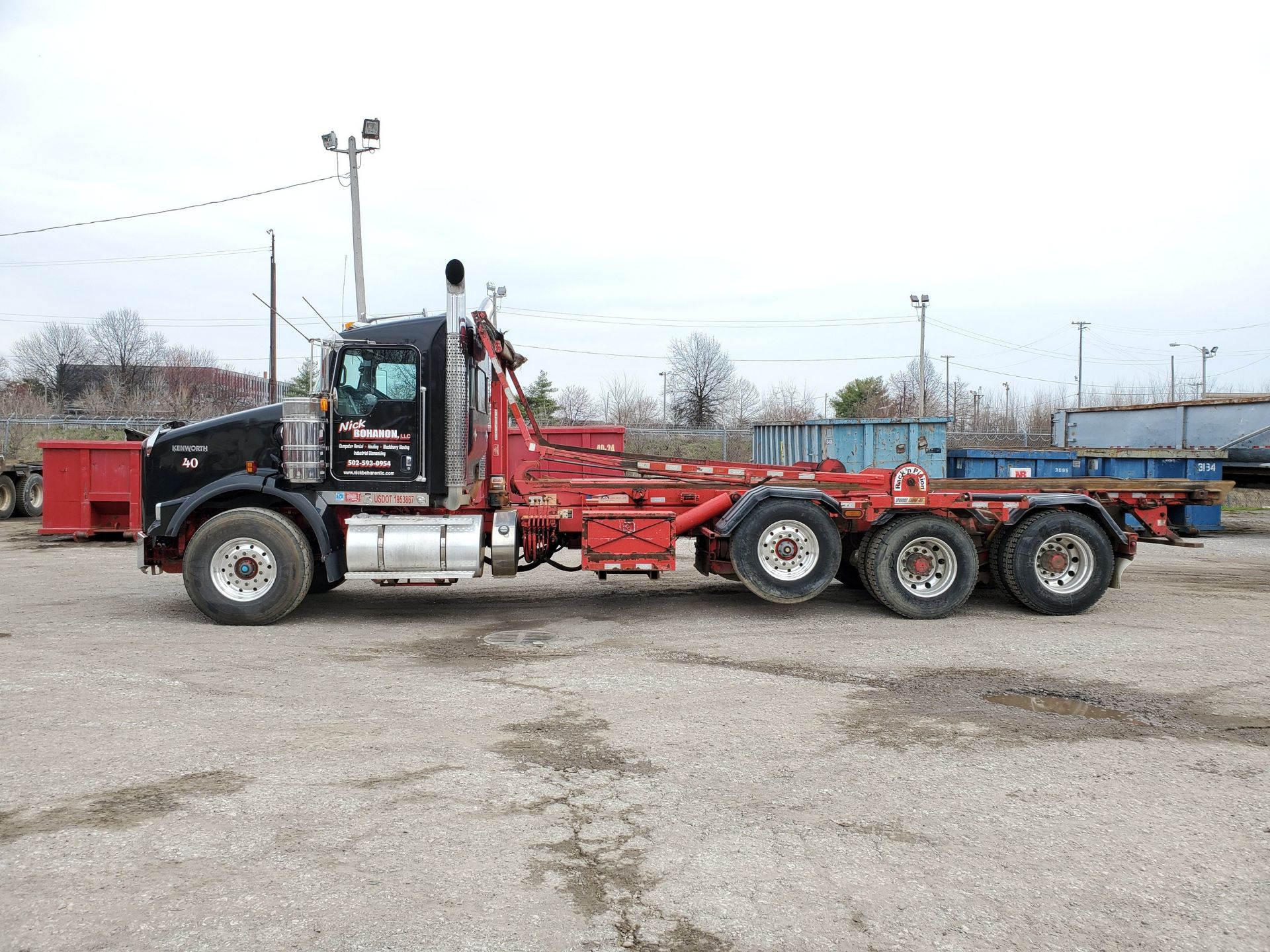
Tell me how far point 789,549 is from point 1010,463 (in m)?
10.3

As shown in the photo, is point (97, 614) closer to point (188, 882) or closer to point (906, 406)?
point (188, 882)

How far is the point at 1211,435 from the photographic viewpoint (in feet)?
63.7

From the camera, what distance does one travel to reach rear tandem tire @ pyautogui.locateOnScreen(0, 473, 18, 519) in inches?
805

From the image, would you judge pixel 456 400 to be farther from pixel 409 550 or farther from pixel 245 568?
pixel 245 568

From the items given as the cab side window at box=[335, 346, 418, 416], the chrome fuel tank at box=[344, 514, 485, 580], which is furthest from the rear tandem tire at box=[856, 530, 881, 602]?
the cab side window at box=[335, 346, 418, 416]

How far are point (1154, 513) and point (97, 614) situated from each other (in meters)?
11.1

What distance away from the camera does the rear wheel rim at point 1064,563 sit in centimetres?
955

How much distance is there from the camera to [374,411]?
9.16m

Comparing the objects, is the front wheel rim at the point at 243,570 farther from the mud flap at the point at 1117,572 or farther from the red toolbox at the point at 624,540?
the mud flap at the point at 1117,572

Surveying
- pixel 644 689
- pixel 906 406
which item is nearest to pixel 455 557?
pixel 644 689

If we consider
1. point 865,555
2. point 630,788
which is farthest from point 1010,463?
point 630,788

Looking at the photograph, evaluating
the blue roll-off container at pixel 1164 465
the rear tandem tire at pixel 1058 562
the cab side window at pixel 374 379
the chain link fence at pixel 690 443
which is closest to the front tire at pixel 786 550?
the rear tandem tire at pixel 1058 562

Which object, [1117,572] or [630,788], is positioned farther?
[1117,572]

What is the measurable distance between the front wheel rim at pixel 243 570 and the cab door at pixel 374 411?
1014 mm
